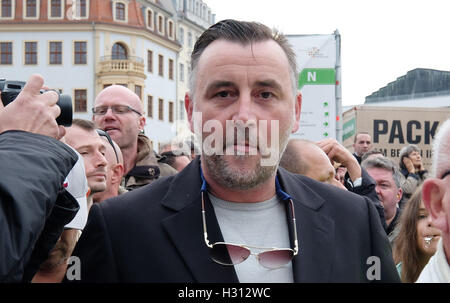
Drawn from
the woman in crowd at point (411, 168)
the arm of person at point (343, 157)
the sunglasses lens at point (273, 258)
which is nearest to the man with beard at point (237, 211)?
the sunglasses lens at point (273, 258)

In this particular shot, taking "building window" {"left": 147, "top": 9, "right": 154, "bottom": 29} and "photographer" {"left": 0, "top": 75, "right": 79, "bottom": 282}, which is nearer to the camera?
"photographer" {"left": 0, "top": 75, "right": 79, "bottom": 282}

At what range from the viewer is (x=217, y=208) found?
228 centimetres

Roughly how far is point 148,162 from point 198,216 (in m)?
2.50

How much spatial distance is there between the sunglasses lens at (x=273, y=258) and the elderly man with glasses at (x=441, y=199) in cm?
52

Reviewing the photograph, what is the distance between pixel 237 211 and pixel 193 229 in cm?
20

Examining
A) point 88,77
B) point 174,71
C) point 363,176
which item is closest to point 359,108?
point 363,176

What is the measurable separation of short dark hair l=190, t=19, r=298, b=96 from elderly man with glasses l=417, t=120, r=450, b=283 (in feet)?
2.26

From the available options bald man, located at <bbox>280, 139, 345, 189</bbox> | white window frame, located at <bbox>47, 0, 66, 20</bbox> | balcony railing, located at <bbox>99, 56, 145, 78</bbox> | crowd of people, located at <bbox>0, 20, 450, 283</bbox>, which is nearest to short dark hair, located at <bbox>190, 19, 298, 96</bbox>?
crowd of people, located at <bbox>0, 20, 450, 283</bbox>

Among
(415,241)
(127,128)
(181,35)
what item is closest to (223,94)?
(415,241)

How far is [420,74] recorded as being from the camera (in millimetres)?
23750

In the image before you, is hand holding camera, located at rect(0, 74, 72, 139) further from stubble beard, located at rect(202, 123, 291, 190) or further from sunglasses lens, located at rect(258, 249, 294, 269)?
sunglasses lens, located at rect(258, 249, 294, 269)

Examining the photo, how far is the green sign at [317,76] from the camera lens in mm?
10594

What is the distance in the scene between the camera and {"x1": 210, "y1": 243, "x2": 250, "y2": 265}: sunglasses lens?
6.77 ft

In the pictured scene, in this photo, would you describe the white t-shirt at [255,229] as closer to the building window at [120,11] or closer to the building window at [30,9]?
the building window at [120,11]
